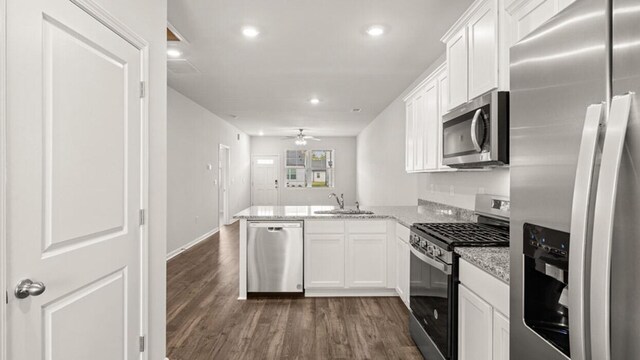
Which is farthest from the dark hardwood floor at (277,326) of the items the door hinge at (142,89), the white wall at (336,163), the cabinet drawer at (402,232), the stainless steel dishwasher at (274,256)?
the white wall at (336,163)

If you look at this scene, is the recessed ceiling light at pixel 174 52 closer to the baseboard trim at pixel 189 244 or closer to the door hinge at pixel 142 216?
the door hinge at pixel 142 216

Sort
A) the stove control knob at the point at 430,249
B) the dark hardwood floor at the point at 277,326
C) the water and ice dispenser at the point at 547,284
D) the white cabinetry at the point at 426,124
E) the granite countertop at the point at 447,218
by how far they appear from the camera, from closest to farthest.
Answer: the water and ice dispenser at the point at 547,284 → the granite countertop at the point at 447,218 → the stove control knob at the point at 430,249 → the dark hardwood floor at the point at 277,326 → the white cabinetry at the point at 426,124

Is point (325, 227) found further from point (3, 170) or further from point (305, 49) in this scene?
point (3, 170)

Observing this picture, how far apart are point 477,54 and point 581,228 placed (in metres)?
1.69

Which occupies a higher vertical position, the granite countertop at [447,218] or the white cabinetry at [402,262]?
the granite countertop at [447,218]

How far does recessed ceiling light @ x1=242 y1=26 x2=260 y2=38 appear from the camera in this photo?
10.2ft

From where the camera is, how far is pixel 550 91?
977 millimetres

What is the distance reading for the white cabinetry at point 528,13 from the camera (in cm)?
152

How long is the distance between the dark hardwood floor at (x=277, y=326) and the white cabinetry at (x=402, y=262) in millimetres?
190

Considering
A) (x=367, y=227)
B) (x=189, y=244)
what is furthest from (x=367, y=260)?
(x=189, y=244)

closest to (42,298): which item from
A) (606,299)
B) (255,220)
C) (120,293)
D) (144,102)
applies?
(120,293)

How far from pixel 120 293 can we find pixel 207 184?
523 centimetres

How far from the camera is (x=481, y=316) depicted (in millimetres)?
1654

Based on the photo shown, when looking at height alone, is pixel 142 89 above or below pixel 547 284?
above
